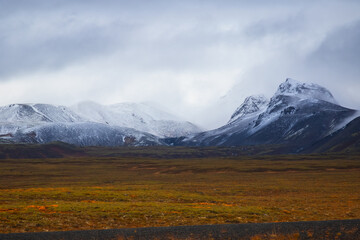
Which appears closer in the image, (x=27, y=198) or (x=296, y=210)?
(x=296, y=210)

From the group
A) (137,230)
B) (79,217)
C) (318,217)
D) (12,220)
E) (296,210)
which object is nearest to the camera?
(137,230)

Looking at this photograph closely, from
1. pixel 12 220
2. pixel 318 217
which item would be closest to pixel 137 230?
pixel 12 220

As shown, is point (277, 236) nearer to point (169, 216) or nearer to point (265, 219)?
point (265, 219)

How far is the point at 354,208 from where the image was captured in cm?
3841

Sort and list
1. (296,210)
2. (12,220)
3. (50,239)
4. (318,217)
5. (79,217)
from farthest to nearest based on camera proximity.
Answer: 1. (296,210)
2. (318,217)
3. (79,217)
4. (12,220)
5. (50,239)

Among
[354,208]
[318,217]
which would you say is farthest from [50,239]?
[354,208]

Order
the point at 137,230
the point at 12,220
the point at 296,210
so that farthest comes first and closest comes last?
the point at 296,210
the point at 12,220
the point at 137,230

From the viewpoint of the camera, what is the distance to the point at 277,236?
22828 millimetres

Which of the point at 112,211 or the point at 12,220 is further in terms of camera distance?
the point at 112,211

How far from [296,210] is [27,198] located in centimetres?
2998

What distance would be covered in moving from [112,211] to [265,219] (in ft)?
41.1

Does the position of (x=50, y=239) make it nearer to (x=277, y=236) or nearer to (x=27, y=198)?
(x=277, y=236)

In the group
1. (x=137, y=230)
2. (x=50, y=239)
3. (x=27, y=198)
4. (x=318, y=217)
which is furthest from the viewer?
(x=27, y=198)

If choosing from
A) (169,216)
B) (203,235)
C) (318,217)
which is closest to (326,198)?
(318,217)
